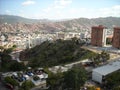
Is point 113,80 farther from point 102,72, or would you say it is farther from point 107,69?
point 107,69

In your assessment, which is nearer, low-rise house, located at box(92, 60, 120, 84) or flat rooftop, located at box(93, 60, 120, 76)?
low-rise house, located at box(92, 60, 120, 84)

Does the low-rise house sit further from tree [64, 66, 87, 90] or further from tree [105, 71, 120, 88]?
tree [64, 66, 87, 90]

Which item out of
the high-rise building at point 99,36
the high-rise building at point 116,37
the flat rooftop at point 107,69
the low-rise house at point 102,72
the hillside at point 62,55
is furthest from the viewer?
the high-rise building at point 99,36

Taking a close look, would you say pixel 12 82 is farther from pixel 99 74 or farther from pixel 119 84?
pixel 119 84

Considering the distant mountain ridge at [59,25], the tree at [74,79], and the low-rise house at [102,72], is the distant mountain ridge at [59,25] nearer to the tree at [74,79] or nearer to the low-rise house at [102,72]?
the low-rise house at [102,72]

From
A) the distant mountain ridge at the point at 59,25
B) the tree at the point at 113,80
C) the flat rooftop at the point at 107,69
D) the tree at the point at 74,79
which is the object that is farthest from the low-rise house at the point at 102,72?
the distant mountain ridge at the point at 59,25

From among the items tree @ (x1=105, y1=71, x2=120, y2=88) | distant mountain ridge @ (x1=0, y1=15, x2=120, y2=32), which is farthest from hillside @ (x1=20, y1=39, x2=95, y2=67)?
distant mountain ridge @ (x1=0, y1=15, x2=120, y2=32)

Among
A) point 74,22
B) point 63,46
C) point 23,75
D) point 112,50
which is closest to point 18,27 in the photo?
point 74,22

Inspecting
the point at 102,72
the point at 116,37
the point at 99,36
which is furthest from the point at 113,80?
the point at 99,36
